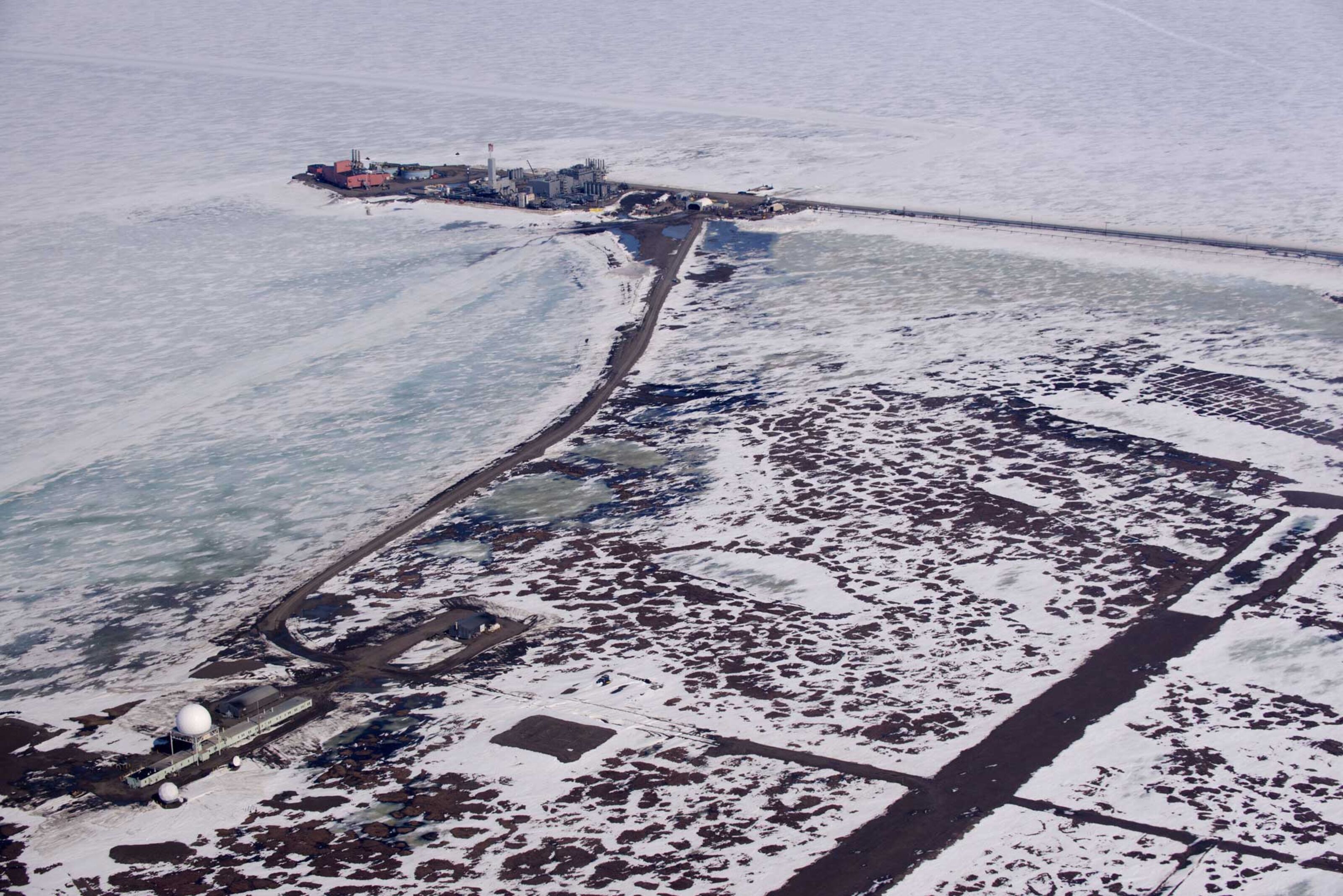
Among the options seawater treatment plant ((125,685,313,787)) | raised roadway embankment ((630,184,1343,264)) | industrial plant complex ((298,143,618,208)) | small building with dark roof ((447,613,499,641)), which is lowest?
seawater treatment plant ((125,685,313,787))

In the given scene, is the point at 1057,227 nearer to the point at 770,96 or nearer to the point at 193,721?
the point at 770,96

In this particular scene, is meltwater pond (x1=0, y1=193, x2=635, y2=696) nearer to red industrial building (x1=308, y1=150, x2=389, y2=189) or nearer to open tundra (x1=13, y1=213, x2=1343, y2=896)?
open tundra (x1=13, y1=213, x2=1343, y2=896)

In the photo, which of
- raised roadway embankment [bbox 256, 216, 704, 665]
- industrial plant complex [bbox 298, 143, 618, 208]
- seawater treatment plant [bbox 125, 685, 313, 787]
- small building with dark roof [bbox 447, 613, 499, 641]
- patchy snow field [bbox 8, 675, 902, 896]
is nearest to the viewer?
patchy snow field [bbox 8, 675, 902, 896]

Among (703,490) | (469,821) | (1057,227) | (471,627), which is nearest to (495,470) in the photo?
(703,490)

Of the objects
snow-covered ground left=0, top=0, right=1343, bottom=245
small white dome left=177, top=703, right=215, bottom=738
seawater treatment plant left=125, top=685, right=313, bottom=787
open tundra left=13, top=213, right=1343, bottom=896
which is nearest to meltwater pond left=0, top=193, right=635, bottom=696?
open tundra left=13, top=213, right=1343, bottom=896

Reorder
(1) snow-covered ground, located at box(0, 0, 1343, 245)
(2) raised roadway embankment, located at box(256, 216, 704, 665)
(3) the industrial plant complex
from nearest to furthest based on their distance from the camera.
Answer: (2) raised roadway embankment, located at box(256, 216, 704, 665) → (3) the industrial plant complex → (1) snow-covered ground, located at box(0, 0, 1343, 245)

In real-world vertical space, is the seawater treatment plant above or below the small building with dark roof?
below


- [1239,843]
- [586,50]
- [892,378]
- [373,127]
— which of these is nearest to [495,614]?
[1239,843]
